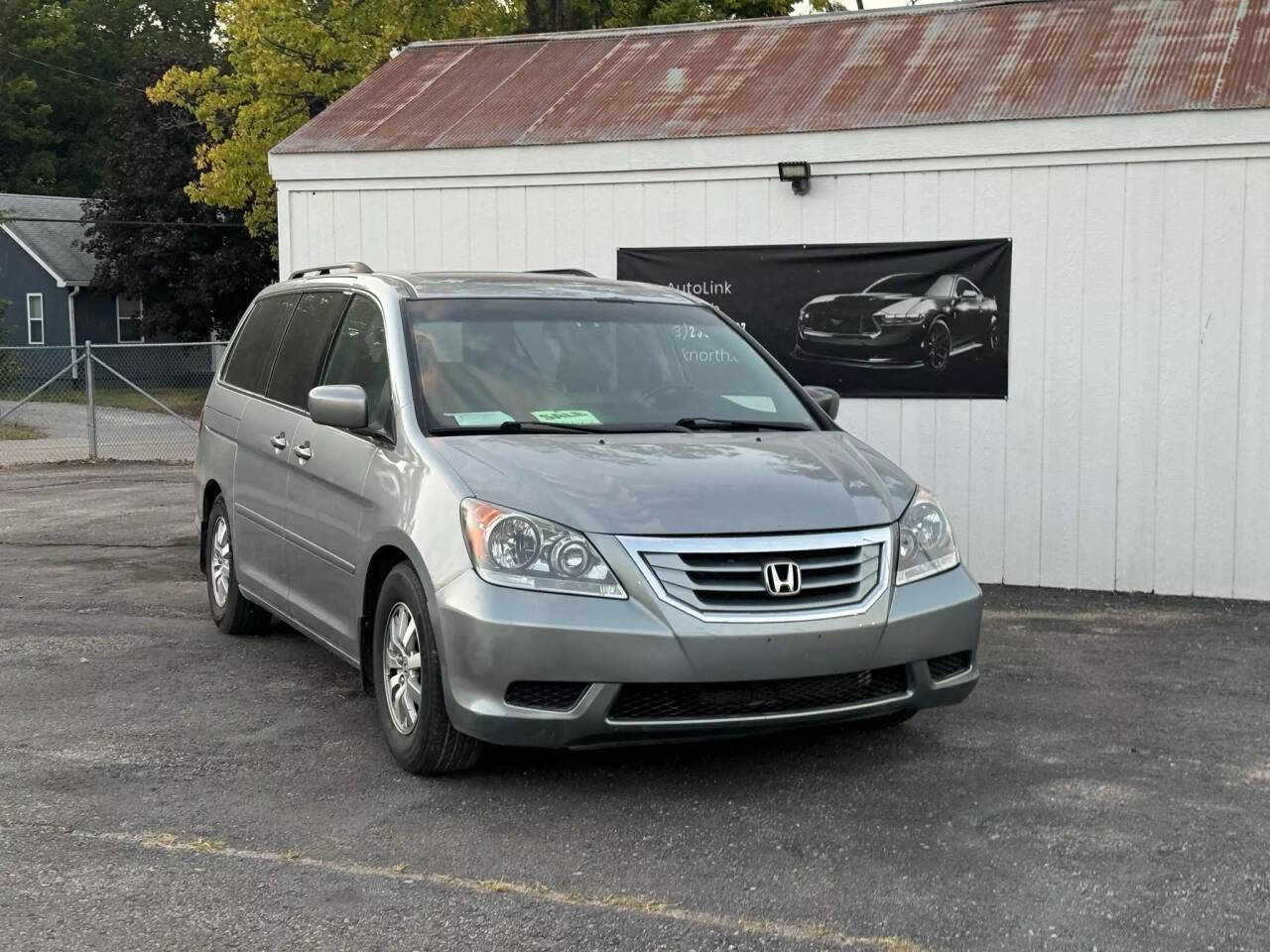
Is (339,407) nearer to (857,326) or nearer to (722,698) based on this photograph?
(722,698)

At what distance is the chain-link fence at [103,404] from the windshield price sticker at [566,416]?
5048mm

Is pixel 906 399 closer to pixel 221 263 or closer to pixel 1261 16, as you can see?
pixel 1261 16

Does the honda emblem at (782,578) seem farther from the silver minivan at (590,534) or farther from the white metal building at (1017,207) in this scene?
the white metal building at (1017,207)

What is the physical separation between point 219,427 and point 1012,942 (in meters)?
5.28

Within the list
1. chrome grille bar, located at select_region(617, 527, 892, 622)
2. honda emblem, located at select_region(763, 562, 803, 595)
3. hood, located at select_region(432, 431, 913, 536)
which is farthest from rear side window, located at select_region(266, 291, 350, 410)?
honda emblem, located at select_region(763, 562, 803, 595)

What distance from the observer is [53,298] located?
4522cm

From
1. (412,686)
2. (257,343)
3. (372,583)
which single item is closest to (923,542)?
(412,686)

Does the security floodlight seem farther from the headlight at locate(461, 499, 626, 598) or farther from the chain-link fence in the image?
the headlight at locate(461, 499, 626, 598)

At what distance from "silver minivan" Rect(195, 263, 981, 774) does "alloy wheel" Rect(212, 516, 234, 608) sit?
124cm

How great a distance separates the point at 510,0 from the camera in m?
26.1

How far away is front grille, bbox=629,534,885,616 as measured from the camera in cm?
491

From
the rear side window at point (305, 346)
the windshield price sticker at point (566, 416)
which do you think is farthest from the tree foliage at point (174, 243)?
the windshield price sticker at point (566, 416)

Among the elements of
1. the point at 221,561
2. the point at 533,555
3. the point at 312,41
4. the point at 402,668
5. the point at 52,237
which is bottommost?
the point at 221,561

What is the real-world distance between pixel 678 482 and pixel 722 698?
75 centimetres
